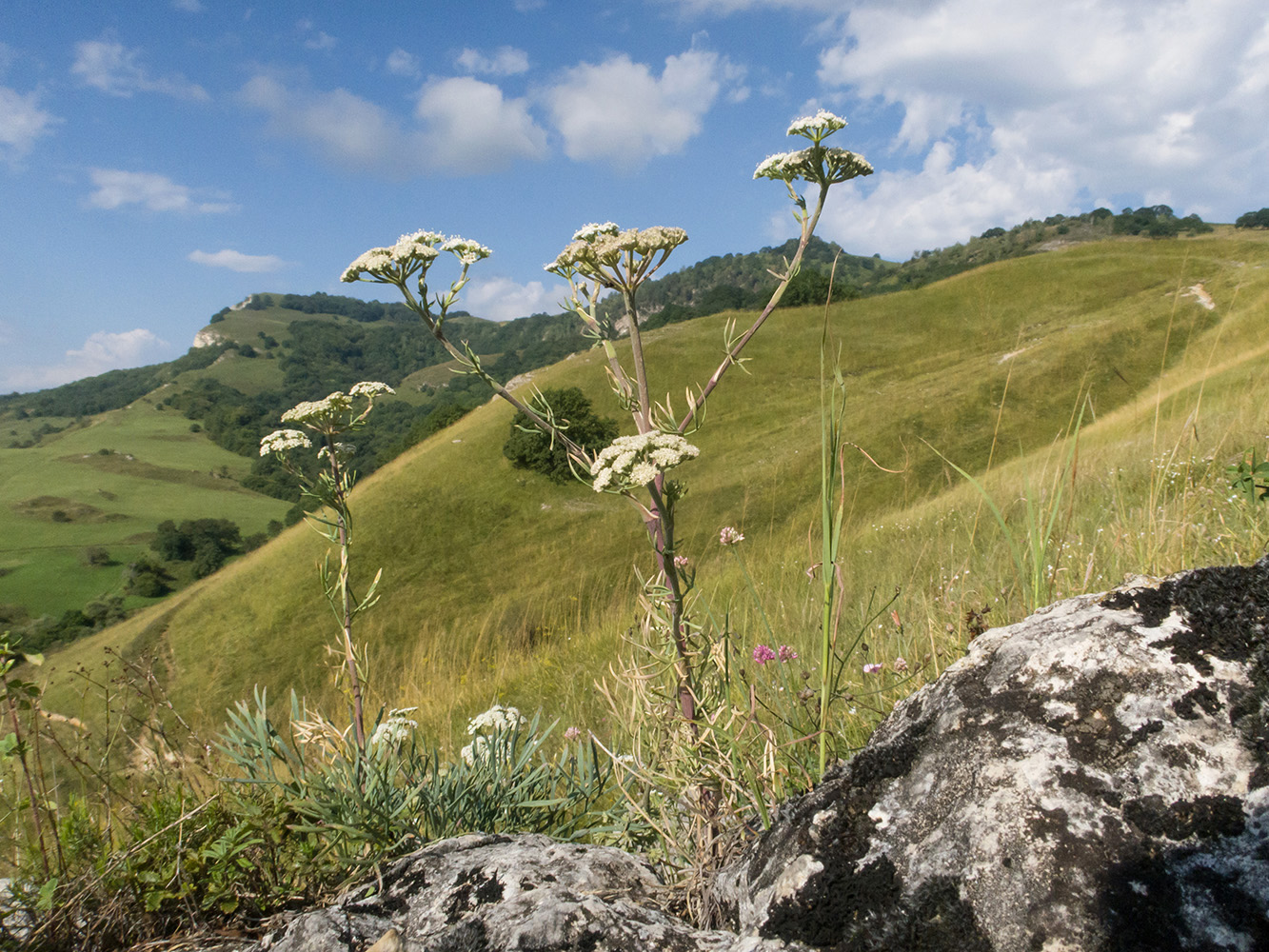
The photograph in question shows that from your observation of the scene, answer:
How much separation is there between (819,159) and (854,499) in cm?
306

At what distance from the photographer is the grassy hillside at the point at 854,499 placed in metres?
4.80

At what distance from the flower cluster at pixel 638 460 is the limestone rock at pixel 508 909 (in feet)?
3.26

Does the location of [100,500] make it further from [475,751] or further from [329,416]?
[475,751]

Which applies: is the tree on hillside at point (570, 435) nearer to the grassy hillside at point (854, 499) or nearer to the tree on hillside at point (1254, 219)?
the grassy hillside at point (854, 499)

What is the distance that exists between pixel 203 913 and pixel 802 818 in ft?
5.71

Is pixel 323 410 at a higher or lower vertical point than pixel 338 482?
higher

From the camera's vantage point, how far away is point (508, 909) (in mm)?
1585

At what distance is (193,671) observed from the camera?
88.9 ft

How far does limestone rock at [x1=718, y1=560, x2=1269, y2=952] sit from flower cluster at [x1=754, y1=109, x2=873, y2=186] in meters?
1.63

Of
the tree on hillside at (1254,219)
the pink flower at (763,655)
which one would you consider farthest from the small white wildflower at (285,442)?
the tree on hillside at (1254,219)

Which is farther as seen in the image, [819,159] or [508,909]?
Answer: [819,159]

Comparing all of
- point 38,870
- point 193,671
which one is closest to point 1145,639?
point 38,870

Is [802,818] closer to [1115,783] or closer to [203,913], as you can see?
[1115,783]

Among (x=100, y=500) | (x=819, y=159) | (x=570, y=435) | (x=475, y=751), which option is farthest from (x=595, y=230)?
(x=100, y=500)
